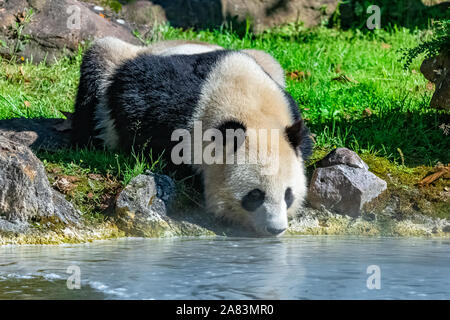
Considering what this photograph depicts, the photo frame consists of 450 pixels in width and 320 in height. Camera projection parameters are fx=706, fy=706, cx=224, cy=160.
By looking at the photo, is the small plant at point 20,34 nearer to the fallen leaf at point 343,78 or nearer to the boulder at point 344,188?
the fallen leaf at point 343,78

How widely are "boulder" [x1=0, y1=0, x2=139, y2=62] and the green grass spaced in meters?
0.20

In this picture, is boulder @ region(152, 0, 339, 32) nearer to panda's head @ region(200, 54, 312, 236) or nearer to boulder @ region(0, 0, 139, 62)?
boulder @ region(0, 0, 139, 62)

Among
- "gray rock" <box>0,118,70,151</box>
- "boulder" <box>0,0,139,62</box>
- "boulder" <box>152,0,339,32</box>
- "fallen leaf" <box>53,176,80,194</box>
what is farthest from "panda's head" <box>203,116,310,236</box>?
"boulder" <box>152,0,339,32</box>

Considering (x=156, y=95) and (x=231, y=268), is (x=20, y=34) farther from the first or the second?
(x=231, y=268)

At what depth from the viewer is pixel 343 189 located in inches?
220

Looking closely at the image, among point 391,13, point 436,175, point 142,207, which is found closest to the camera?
point 142,207

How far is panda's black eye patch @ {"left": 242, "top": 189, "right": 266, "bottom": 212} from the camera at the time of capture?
507cm

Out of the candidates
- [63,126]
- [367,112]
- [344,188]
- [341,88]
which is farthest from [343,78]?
[63,126]

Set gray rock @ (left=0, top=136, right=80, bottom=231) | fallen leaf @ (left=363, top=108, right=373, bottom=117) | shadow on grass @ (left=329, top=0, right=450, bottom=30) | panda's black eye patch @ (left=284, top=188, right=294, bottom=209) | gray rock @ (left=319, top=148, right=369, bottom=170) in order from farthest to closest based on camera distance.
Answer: shadow on grass @ (left=329, top=0, right=450, bottom=30) → fallen leaf @ (left=363, top=108, right=373, bottom=117) → gray rock @ (left=319, top=148, right=369, bottom=170) → panda's black eye patch @ (left=284, top=188, right=294, bottom=209) → gray rock @ (left=0, top=136, right=80, bottom=231)

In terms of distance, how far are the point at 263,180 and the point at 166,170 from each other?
1005 mm

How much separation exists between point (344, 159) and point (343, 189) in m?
0.27

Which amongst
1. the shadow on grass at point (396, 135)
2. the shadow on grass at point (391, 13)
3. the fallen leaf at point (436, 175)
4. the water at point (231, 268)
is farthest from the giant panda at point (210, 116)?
the shadow on grass at point (391, 13)

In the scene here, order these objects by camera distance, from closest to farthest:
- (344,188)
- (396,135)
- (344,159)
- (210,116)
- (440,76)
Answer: (210,116)
(344,188)
(344,159)
(440,76)
(396,135)
